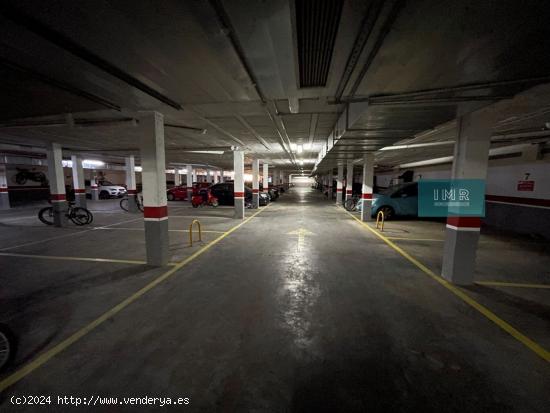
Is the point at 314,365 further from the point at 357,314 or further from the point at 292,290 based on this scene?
the point at 292,290

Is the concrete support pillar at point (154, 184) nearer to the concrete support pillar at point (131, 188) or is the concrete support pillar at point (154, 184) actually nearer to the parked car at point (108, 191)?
the concrete support pillar at point (131, 188)

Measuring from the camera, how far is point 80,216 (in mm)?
8961

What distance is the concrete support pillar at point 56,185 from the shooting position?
8.64 metres

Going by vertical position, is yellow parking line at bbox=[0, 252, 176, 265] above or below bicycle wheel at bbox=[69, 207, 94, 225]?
below

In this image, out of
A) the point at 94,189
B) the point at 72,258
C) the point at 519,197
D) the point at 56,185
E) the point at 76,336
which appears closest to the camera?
the point at 76,336

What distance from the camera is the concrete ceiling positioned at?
1.77 m

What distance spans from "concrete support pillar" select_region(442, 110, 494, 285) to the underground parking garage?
32 mm

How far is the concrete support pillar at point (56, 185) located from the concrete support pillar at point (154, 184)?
22.2 feet

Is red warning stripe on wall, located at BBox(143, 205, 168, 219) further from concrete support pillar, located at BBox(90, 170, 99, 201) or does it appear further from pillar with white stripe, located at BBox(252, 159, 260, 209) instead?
concrete support pillar, located at BBox(90, 170, 99, 201)

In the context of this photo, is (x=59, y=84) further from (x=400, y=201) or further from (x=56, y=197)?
(x=400, y=201)

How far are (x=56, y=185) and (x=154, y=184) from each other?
7169mm

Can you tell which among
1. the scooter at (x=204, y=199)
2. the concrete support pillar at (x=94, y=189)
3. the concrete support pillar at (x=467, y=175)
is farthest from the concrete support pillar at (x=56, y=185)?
the concrete support pillar at (x=467, y=175)

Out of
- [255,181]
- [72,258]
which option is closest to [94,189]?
[255,181]

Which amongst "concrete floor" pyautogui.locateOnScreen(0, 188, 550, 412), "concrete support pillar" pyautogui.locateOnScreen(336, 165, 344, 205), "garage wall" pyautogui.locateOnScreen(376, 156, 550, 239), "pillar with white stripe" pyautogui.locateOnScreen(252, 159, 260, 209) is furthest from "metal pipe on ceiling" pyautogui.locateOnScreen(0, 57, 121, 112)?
"concrete support pillar" pyautogui.locateOnScreen(336, 165, 344, 205)
